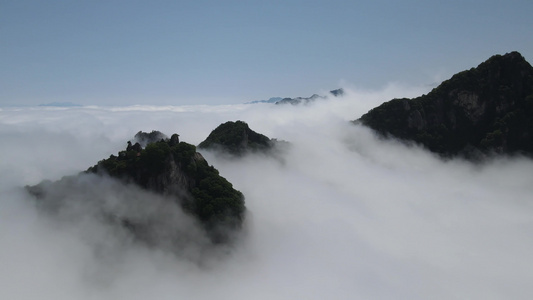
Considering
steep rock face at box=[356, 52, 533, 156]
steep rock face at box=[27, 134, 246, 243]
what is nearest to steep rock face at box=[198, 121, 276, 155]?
steep rock face at box=[27, 134, 246, 243]

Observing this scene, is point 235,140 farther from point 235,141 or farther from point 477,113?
Result: point 477,113

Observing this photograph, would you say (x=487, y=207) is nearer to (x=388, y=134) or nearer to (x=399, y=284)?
(x=388, y=134)

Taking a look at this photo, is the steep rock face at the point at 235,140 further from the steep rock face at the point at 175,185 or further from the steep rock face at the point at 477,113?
the steep rock face at the point at 477,113

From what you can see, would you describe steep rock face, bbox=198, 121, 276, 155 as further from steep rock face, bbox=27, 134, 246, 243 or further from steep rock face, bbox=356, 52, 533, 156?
steep rock face, bbox=356, 52, 533, 156

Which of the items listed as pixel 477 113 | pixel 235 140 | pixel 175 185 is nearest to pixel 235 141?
pixel 235 140

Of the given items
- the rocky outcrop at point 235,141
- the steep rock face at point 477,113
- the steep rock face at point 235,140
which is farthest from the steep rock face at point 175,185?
the steep rock face at point 477,113
